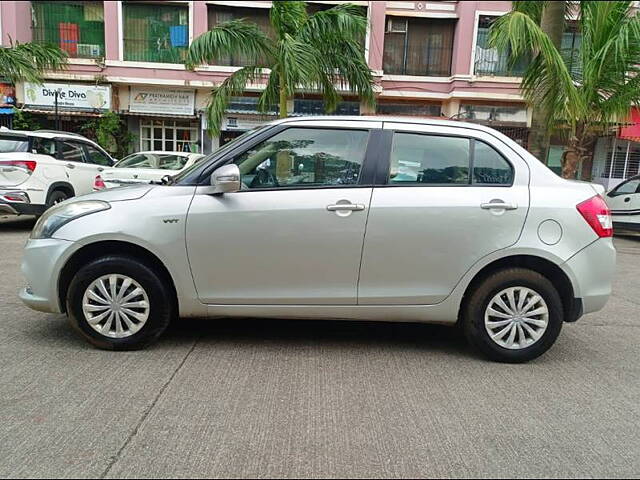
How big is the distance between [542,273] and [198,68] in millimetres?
16791

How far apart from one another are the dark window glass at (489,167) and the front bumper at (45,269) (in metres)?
3.12

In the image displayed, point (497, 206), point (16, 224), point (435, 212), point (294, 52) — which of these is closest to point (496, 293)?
point (497, 206)

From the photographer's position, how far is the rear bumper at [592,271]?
148 inches

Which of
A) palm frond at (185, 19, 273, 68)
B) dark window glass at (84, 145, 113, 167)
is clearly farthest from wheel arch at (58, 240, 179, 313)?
palm frond at (185, 19, 273, 68)

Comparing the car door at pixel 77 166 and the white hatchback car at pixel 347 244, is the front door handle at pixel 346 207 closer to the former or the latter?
the white hatchback car at pixel 347 244

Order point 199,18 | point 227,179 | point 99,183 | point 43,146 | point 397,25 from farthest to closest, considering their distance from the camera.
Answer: point 397,25
point 199,18
point 99,183
point 43,146
point 227,179

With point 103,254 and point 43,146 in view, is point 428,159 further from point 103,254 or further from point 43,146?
point 43,146

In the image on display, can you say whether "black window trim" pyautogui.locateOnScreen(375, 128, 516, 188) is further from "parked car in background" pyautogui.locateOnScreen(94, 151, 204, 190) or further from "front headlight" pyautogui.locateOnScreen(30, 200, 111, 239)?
"parked car in background" pyautogui.locateOnScreen(94, 151, 204, 190)

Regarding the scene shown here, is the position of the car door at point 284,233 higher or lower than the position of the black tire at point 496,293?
higher

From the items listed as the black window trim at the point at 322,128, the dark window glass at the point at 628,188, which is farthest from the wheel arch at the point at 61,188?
the dark window glass at the point at 628,188

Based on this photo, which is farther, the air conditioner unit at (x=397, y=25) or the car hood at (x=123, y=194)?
the air conditioner unit at (x=397, y=25)

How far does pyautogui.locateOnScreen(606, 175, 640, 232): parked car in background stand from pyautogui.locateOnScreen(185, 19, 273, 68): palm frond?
8975 mm

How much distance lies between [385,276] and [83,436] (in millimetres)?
2248

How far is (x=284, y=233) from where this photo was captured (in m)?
3.70
